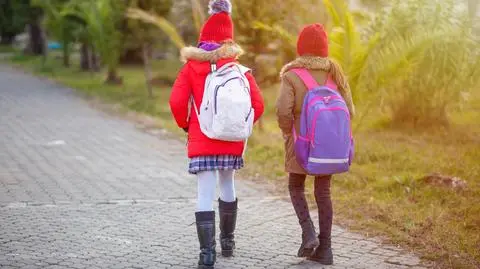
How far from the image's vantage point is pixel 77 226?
712 cm

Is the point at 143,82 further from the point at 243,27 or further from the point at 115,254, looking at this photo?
the point at 115,254

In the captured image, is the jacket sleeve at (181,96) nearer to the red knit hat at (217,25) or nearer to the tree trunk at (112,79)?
the red knit hat at (217,25)

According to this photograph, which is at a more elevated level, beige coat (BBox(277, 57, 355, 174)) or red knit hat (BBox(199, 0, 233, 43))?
red knit hat (BBox(199, 0, 233, 43))

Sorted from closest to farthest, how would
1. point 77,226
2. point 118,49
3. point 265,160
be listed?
point 77,226
point 265,160
point 118,49

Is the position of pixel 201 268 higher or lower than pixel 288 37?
lower

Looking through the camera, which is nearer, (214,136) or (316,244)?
(214,136)

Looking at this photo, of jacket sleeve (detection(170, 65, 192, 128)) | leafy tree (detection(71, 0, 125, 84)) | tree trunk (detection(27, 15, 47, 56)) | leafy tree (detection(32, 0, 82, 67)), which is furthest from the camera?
tree trunk (detection(27, 15, 47, 56))

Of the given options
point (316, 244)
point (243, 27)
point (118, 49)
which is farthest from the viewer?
point (118, 49)

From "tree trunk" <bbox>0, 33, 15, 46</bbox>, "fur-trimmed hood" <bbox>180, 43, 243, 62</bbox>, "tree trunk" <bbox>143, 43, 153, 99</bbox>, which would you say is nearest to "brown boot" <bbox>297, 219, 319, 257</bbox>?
"fur-trimmed hood" <bbox>180, 43, 243, 62</bbox>

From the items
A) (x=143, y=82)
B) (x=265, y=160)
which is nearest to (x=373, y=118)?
(x=265, y=160)

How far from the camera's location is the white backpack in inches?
224

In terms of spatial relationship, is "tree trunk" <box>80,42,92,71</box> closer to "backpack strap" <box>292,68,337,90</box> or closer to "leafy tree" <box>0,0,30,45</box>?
"leafy tree" <box>0,0,30,45</box>

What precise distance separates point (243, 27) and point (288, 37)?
5.36 ft

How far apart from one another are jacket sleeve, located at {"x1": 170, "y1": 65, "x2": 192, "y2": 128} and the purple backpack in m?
0.84
